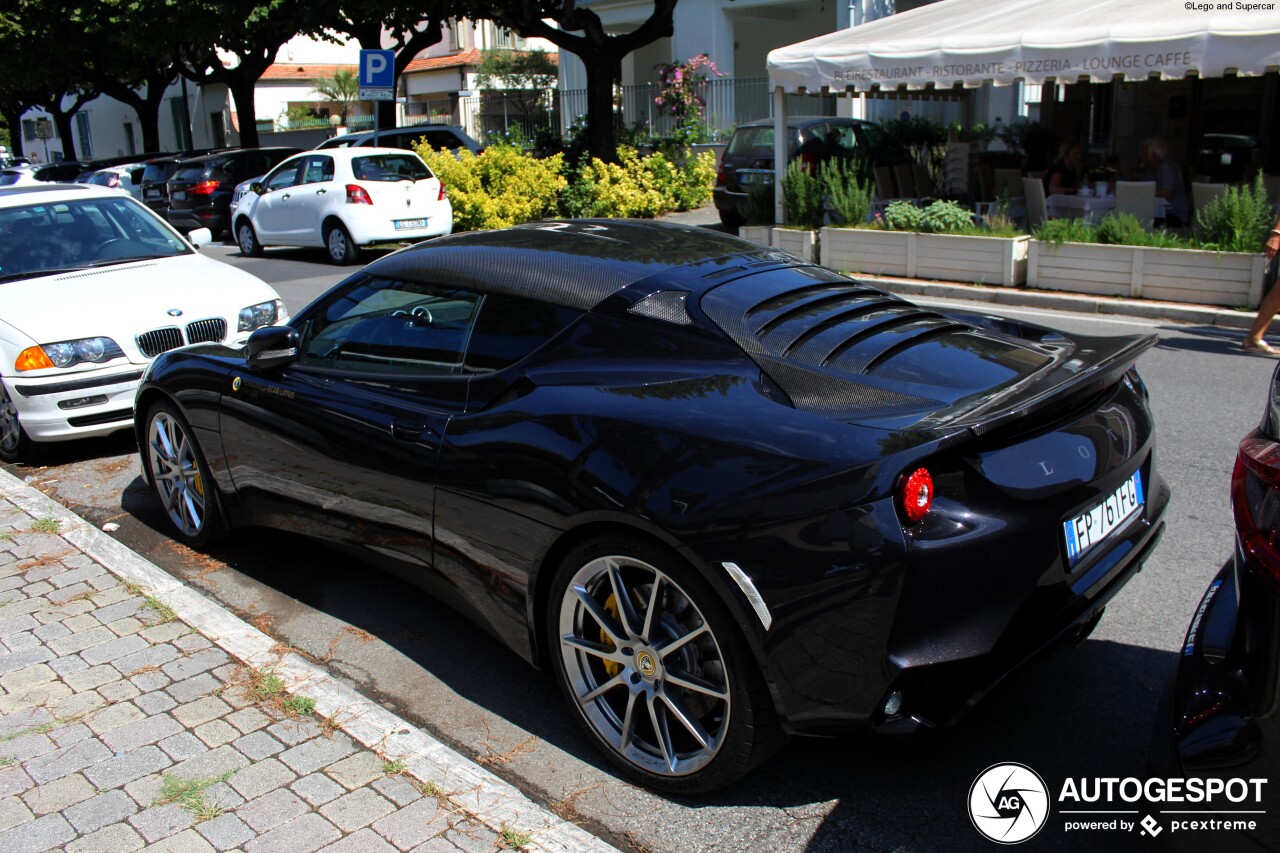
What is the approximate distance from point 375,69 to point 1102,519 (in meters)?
18.4

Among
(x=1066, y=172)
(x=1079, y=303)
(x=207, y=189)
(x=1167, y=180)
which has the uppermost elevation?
(x=207, y=189)

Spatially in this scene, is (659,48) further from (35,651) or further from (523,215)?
(35,651)

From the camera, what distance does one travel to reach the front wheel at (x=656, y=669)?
2918 mm

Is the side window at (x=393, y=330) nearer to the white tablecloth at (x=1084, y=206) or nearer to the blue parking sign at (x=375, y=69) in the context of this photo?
the white tablecloth at (x=1084, y=206)

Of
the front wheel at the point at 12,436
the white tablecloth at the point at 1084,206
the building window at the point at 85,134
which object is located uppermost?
the building window at the point at 85,134

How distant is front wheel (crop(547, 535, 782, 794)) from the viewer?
292 centimetres

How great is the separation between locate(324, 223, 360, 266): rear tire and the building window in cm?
5298

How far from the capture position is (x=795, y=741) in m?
3.47

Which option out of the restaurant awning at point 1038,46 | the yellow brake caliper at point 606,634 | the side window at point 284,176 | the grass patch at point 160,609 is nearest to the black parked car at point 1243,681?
the yellow brake caliper at point 606,634

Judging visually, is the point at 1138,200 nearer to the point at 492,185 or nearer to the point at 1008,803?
the point at 492,185

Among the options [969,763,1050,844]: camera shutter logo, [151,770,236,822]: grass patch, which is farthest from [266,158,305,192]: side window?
[969,763,1050,844]: camera shutter logo

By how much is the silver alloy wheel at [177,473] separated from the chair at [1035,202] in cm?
981

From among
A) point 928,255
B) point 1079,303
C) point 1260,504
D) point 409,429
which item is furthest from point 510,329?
point 928,255

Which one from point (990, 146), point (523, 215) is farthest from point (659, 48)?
point (523, 215)
